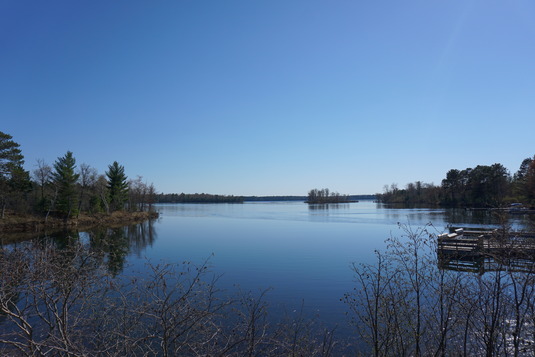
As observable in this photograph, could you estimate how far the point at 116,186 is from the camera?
59.2 meters

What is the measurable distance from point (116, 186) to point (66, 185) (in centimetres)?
1517

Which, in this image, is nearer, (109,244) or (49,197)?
(109,244)

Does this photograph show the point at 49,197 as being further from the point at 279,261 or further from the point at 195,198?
the point at 195,198

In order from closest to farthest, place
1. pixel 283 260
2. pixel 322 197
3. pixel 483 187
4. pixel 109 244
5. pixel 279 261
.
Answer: pixel 109 244 < pixel 279 261 < pixel 283 260 < pixel 483 187 < pixel 322 197

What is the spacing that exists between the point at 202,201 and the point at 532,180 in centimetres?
15641

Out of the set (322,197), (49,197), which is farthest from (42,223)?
(322,197)

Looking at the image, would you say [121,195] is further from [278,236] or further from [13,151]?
[278,236]

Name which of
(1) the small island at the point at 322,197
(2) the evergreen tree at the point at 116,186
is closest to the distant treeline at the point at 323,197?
(1) the small island at the point at 322,197

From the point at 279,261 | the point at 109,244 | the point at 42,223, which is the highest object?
the point at 109,244

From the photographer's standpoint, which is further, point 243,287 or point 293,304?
point 243,287

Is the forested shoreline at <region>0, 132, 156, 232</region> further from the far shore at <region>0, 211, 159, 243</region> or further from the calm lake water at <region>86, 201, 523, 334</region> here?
the calm lake water at <region>86, 201, 523, 334</region>

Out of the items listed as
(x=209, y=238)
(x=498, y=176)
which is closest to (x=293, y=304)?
(x=209, y=238)

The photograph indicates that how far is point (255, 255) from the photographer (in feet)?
71.6

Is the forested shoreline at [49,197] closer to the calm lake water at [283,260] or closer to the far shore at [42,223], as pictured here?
the far shore at [42,223]
